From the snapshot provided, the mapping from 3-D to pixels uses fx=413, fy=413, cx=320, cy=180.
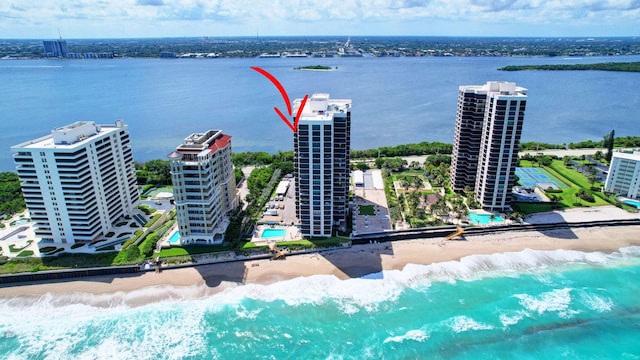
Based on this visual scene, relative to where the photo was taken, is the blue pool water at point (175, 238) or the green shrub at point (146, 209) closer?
the blue pool water at point (175, 238)

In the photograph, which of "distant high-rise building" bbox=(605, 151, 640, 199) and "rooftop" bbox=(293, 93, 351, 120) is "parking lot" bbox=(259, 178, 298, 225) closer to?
"rooftop" bbox=(293, 93, 351, 120)

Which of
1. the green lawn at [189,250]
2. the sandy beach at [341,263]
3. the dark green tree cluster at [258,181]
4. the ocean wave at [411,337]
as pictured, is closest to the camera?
the ocean wave at [411,337]

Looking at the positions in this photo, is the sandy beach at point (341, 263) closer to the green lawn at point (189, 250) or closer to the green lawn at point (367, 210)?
the green lawn at point (189, 250)

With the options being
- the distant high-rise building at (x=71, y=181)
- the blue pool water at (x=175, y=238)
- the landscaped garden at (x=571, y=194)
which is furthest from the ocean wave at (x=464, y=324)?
the distant high-rise building at (x=71, y=181)

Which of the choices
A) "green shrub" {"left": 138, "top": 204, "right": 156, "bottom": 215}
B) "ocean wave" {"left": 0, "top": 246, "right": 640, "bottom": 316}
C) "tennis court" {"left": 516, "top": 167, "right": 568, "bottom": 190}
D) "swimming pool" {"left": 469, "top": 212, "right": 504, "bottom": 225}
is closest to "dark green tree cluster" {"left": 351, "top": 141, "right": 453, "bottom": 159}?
"tennis court" {"left": 516, "top": 167, "right": 568, "bottom": 190}

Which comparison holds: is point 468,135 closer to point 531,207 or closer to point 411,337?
point 531,207

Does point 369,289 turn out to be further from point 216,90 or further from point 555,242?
point 216,90

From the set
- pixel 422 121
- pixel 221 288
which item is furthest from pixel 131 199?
pixel 422 121
